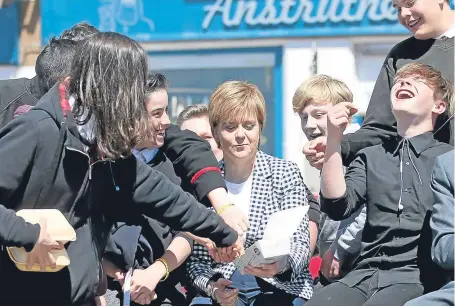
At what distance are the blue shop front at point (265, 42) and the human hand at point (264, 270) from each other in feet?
30.0

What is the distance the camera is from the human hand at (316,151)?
3.82 m

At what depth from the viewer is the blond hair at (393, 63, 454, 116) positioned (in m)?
3.37

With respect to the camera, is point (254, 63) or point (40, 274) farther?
point (254, 63)

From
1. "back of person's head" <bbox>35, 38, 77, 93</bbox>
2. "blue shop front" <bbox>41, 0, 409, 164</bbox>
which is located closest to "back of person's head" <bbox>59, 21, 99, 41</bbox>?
"back of person's head" <bbox>35, 38, 77, 93</bbox>

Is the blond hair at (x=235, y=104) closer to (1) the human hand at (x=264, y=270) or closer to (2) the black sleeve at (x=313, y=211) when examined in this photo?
(2) the black sleeve at (x=313, y=211)

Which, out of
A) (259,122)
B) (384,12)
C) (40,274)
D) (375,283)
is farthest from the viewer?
(384,12)

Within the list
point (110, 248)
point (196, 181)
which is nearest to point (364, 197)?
point (196, 181)

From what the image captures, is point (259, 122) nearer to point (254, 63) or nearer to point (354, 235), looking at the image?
point (354, 235)

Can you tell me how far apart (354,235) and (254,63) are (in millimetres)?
9805

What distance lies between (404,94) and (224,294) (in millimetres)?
1055

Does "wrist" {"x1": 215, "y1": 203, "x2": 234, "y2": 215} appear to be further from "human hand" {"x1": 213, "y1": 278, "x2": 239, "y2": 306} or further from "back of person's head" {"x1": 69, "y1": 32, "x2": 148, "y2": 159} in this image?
"back of person's head" {"x1": 69, "y1": 32, "x2": 148, "y2": 159}

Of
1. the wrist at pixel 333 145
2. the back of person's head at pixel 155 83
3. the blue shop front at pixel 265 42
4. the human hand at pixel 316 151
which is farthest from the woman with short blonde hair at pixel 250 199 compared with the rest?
the blue shop front at pixel 265 42

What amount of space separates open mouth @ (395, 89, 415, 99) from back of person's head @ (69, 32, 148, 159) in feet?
3.35

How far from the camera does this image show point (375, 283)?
3209mm
